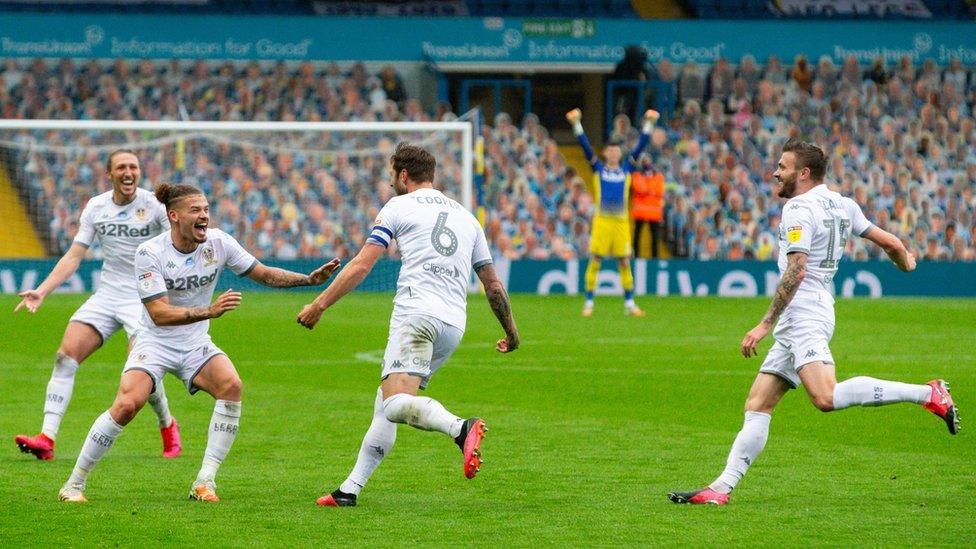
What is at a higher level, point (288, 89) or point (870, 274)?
point (288, 89)

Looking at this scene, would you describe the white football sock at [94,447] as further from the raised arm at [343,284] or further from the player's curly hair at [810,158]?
the player's curly hair at [810,158]

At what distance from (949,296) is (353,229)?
1157 cm

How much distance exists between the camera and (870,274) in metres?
30.4

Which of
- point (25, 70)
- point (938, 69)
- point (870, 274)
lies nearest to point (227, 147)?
point (25, 70)

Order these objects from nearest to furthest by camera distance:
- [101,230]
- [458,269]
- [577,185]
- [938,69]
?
[458,269] → [101,230] → [577,185] → [938,69]

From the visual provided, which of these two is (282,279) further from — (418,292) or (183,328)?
(418,292)

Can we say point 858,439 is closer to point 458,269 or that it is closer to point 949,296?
point 458,269

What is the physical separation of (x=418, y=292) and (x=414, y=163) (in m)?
0.70

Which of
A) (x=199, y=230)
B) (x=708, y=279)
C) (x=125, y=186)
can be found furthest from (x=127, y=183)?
(x=708, y=279)

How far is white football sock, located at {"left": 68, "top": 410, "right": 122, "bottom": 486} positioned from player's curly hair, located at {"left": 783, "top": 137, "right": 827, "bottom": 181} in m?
4.08

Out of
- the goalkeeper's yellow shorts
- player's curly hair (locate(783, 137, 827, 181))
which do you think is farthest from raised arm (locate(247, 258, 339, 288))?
the goalkeeper's yellow shorts

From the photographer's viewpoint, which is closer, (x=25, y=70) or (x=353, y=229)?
(x=353, y=229)

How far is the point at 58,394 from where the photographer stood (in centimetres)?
1113

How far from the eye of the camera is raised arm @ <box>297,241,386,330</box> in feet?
26.4
